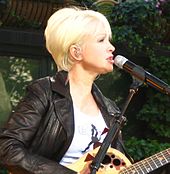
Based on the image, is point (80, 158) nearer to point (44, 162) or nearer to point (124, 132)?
point (44, 162)

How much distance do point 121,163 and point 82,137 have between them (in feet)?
0.77

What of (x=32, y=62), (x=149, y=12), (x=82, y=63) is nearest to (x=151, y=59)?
(x=149, y=12)

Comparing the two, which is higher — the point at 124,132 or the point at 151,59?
the point at 151,59

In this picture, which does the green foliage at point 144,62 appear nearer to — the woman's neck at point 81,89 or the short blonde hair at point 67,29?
the woman's neck at point 81,89

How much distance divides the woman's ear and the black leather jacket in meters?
0.13

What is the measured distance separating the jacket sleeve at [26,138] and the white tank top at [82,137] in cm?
15

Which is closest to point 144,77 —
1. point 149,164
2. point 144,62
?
point 149,164

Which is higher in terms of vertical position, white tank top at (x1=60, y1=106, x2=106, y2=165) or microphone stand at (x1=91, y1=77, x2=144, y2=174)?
microphone stand at (x1=91, y1=77, x2=144, y2=174)

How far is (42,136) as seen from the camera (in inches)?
115

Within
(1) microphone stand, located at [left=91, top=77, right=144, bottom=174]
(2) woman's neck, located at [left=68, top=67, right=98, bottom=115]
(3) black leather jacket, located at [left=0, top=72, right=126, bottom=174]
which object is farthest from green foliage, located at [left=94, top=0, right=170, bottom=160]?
(1) microphone stand, located at [left=91, top=77, right=144, bottom=174]

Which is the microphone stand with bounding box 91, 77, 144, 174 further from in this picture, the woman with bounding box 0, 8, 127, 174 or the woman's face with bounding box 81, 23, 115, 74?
the woman's face with bounding box 81, 23, 115, 74

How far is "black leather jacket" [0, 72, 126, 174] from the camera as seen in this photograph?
9.25 feet

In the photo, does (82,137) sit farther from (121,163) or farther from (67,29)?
(67,29)

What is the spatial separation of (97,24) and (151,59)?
3.71 meters
